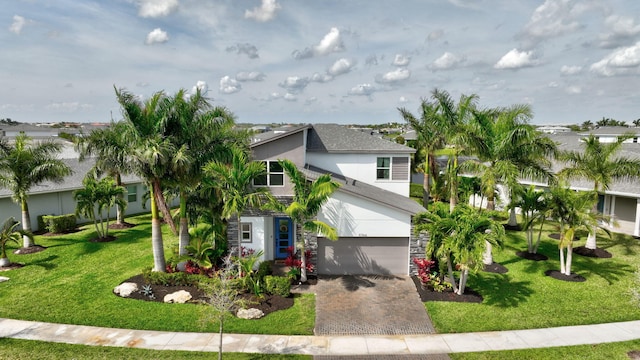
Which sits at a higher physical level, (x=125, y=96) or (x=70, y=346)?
(x=125, y=96)

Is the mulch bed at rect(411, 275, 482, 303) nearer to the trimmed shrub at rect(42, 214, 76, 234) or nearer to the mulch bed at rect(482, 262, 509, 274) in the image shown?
the mulch bed at rect(482, 262, 509, 274)

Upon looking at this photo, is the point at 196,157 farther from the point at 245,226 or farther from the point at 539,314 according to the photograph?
the point at 539,314

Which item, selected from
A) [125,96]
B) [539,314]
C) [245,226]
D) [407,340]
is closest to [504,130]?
[539,314]

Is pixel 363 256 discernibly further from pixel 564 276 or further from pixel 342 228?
pixel 564 276

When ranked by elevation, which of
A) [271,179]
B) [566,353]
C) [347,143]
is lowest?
[566,353]

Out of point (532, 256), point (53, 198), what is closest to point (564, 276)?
point (532, 256)

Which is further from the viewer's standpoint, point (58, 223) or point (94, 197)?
point (58, 223)

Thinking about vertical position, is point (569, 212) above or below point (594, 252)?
above
